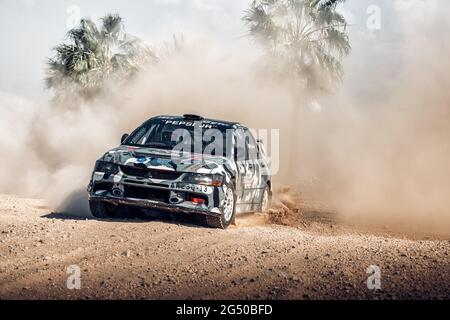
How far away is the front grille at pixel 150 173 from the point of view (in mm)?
7305

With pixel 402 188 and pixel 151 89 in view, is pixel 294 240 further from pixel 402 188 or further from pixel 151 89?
pixel 151 89

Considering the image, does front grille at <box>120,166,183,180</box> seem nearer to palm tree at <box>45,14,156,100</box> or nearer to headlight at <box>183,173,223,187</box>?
headlight at <box>183,173,223,187</box>

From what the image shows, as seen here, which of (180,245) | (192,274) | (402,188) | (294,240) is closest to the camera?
(192,274)

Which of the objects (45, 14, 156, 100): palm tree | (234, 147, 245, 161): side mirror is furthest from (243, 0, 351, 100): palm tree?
(234, 147, 245, 161): side mirror

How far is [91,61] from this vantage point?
78.9 feet

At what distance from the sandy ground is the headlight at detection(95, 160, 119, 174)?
0.67 m

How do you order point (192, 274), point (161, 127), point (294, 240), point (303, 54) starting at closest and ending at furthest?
point (192, 274) → point (294, 240) → point (161, 127) → point (303, 54)

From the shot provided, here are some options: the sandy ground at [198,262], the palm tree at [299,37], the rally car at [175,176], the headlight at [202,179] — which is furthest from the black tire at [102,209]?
the palm tree at [299,37]

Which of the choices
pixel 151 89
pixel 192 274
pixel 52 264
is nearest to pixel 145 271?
pixel 192 274

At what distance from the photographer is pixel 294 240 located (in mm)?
6816

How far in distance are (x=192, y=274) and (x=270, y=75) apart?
1753 cm

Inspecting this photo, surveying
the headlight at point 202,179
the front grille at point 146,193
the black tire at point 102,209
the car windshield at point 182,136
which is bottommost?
the black tire at point 102,209

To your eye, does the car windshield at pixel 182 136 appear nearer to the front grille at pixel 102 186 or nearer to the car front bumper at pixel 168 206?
the front grille at pixel 102 186
